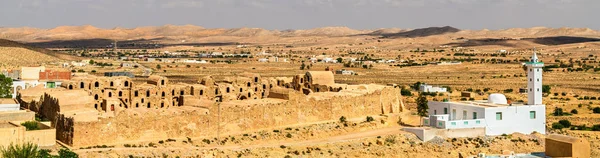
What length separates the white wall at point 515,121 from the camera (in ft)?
107

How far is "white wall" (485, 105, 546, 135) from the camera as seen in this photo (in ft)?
107

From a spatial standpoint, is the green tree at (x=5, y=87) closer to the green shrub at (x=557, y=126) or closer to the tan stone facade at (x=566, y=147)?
the tan stone facade at (x=566, y=147)

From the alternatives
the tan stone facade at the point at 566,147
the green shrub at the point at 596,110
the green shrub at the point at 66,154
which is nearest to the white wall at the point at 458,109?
the tan stone facade at the point at 566,147

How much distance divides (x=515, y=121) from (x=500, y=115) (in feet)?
2.87

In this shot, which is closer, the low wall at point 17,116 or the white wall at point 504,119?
the low wall at point 17,116

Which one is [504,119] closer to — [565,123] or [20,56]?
[565,123]

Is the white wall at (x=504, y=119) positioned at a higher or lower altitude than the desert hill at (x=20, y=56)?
lower

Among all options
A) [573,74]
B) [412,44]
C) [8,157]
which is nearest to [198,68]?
[573,74]

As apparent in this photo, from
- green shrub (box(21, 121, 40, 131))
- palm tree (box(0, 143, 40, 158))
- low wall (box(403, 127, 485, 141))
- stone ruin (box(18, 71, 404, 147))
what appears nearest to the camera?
palm tree (box(0, 143, 40, 158))

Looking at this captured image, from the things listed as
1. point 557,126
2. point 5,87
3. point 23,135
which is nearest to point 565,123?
point 557,126

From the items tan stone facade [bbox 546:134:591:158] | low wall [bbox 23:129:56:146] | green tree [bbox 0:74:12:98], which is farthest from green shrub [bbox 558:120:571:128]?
green tree [bbox 0:74:12:98]

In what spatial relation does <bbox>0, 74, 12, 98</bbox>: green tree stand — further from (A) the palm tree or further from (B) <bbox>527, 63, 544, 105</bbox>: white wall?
(B) <bbox>527, 63, 544, 105</bbox>: white wall

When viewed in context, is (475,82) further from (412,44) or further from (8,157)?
(412,44)

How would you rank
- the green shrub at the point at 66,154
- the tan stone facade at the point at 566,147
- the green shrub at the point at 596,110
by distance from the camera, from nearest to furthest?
1. the tan stone facade at the point at 566,147
2. the green shrub at the point at 66,154
3. the green shrub at the point at 596,110
